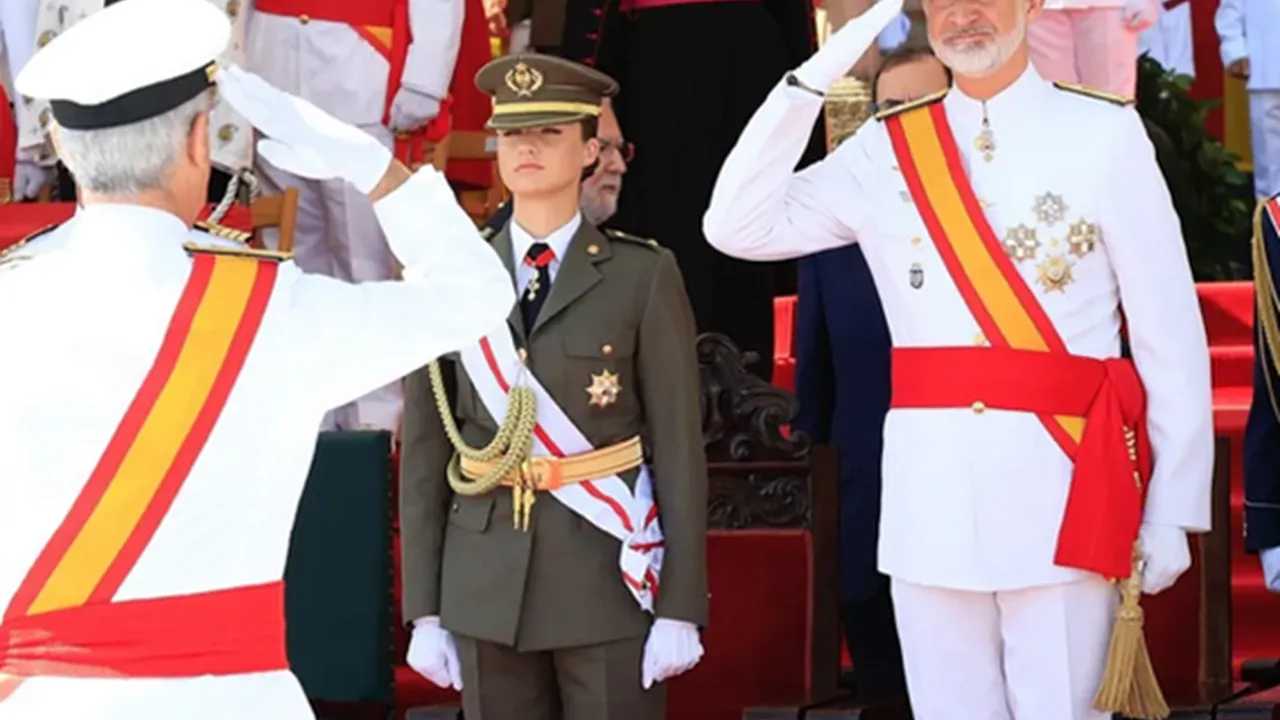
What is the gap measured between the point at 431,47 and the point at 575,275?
207 centimetres

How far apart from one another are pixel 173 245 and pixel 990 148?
1698 millimetres

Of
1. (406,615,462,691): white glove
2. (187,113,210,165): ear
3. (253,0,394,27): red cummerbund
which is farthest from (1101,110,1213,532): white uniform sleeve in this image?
(253,0,394,27): red cummerbund

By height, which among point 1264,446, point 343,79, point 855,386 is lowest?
point 1264,446

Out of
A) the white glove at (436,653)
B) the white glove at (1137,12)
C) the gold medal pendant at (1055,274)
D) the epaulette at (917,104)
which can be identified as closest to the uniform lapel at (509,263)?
the white glove at (436,653)

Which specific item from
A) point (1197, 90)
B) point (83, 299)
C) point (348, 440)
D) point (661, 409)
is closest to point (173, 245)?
point (83, 299)

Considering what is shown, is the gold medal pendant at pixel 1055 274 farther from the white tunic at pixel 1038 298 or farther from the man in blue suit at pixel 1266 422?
the man in blue suit at pixel 1266 422

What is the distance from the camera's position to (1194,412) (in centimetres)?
445

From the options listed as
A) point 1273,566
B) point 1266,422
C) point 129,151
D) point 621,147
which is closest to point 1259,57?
point 621,147

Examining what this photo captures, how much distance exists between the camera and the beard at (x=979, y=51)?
176 inches

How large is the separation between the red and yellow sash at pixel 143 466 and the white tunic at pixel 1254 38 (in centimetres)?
569

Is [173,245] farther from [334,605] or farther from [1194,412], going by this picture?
Answer: [334,605]

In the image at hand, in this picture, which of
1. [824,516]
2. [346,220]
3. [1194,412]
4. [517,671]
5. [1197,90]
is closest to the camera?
[1194,412]

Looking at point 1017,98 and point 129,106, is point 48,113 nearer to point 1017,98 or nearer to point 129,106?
point 1017,98

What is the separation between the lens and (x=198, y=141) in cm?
334
